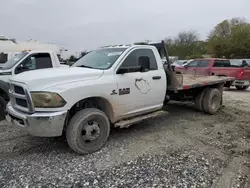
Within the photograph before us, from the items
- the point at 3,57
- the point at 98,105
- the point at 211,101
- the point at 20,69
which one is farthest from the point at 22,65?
the point at 211,101

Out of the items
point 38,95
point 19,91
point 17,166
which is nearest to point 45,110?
point 38,95

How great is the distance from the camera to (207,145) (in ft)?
16.3

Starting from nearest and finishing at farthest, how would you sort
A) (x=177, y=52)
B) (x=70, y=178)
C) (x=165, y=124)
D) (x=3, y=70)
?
(x=70, y=178)
(x=165, y=124)
(x=3, y=70)
(x=177, y=52)

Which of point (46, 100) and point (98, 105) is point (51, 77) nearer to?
point (46, 100)

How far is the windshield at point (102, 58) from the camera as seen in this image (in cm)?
512

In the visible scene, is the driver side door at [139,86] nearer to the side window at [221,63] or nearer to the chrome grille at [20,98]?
the chrome grille at [20,98]

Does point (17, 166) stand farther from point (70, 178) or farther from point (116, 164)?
point (116, 164)

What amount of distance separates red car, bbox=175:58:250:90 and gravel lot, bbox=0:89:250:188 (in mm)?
8205

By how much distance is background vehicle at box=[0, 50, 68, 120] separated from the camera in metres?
6.84

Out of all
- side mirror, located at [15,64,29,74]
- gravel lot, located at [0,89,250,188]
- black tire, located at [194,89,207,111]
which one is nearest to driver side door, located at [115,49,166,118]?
gravel lot, located at [0,89,250,188]

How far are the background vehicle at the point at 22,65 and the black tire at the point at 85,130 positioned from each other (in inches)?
131

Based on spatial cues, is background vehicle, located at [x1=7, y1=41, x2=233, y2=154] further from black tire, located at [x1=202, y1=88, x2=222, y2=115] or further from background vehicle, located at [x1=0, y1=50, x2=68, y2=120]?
background vehicle, located at [x1=0, y1=50, x2=68, y2=120]

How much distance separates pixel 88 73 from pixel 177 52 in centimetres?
4462

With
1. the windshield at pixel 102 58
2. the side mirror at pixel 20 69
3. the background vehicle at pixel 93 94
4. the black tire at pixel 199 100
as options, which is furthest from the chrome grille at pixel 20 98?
the black tire at pixel 199 100
